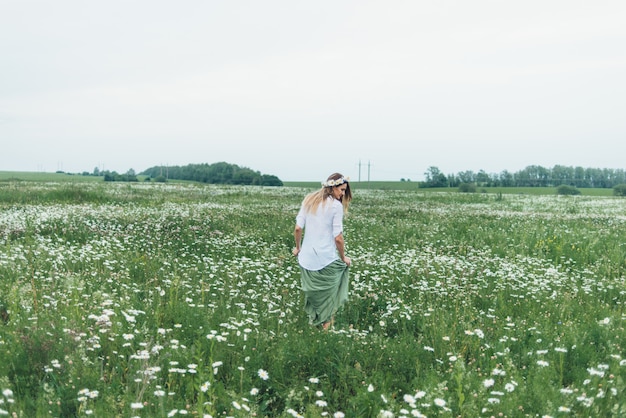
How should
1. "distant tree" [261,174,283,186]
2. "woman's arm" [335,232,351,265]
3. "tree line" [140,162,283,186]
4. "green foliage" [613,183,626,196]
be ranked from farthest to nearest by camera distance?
"tree line" [140,162,283,186] < "distant tree" [261,174,283,186] < "green foliage" [613,183,626,196] < "woman's arm" [335,232,351,265]

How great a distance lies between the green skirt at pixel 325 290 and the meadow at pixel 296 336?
23 centimetres

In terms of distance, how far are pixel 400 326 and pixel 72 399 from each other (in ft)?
13.1

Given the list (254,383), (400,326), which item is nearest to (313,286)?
(400,326)

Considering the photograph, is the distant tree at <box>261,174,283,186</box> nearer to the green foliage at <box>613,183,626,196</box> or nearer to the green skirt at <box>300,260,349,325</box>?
the green foliage at <box>613,183,626,196</box>

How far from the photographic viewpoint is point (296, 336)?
510 centimetres

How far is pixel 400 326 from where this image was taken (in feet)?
20.0

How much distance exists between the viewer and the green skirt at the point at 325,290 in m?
6.15

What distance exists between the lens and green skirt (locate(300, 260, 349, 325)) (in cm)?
615

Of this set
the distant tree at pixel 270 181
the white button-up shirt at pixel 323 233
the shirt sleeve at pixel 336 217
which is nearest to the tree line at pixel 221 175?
the distant tree at pixel 270 181

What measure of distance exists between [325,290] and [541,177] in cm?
12832

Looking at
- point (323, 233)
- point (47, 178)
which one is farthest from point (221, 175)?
point (323, 233)

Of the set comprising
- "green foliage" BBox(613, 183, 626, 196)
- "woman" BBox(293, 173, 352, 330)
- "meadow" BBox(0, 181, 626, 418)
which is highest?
"green foliage" BBox(613, 183, 626, 196)

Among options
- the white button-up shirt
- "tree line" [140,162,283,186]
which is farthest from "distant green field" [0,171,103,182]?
the white button-up shirt

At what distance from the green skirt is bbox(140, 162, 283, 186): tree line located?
75.3 meters
